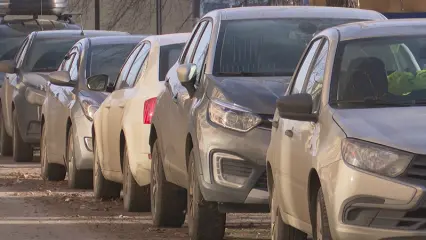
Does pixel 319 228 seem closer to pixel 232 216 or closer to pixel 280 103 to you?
pixel 280 103

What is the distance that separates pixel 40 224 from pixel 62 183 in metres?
4.63

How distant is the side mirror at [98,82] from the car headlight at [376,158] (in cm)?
774

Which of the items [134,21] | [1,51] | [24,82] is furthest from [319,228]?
[134,21]

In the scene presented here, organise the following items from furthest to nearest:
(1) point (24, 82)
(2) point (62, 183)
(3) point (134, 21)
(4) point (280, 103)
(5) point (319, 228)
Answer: (3) point (134, 21)
(1) point (24, 82)
(2) point (62, 183)
(4) point (280, 103)
(5) point (319, 228)

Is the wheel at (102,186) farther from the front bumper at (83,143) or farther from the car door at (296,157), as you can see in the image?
the car door at (296,157)

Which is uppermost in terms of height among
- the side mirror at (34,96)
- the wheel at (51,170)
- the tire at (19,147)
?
the side mirror at (34,96)

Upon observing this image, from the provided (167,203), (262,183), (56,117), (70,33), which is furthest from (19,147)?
(262,183)

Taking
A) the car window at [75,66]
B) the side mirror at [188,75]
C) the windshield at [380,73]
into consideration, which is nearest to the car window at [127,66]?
the car window at [75,66]

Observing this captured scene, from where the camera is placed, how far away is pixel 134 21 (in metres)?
48.4

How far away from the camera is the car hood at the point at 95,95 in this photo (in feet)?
50.7

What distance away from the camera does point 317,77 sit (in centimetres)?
862

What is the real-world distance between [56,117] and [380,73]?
9.01 m

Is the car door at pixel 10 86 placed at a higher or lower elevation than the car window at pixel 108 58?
lower

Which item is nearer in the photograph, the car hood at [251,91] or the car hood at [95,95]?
the car hood at [251,91]
